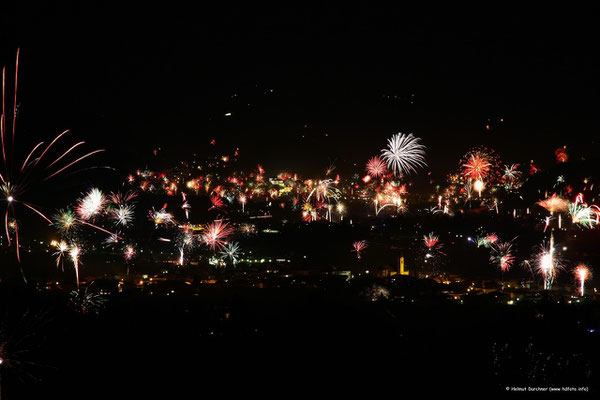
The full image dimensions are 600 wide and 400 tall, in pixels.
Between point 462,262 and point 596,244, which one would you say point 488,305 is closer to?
point 462,262

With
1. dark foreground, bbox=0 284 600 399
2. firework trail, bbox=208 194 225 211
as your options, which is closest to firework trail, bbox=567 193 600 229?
dark foreground, bbox=0 284 600 399

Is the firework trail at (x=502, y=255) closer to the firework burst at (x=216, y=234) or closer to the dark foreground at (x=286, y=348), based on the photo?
the dark foreground at (x=286, y=348)

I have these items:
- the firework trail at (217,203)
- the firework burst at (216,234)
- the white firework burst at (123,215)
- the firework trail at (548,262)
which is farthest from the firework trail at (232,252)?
the firework trail at (548,262)

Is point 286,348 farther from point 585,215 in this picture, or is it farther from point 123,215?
point 585,215

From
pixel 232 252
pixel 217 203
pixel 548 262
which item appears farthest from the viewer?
pixel 217 203

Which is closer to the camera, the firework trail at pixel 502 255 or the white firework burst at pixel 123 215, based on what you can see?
the firework trail at pixel 502 255

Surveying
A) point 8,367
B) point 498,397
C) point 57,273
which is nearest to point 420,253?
point 498,397

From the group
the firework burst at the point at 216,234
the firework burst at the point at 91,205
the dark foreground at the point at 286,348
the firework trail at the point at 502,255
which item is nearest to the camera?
the dark foreground at the point at 286,348

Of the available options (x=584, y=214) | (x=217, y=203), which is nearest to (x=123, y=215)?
(x=217, y=203)

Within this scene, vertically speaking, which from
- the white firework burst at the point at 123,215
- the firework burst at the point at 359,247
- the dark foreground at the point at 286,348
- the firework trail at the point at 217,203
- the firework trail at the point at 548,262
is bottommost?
the dark foreground at the point at 286,348
